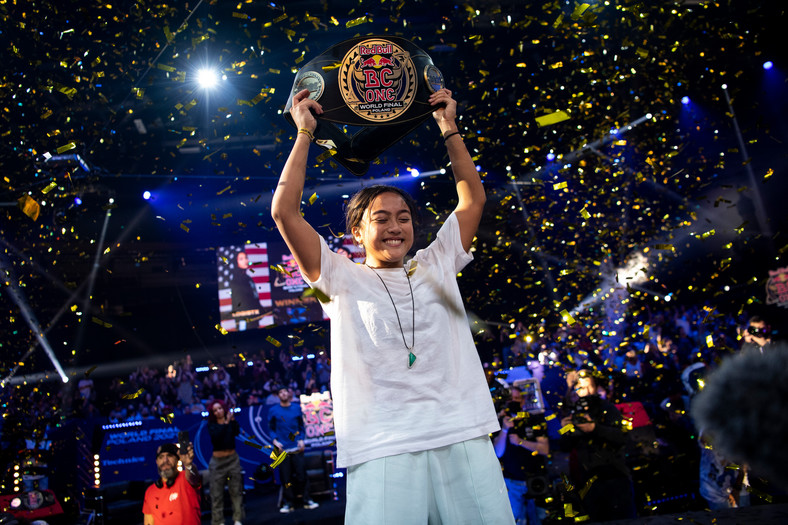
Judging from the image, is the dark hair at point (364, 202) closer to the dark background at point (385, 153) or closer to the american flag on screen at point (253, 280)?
the dark background at point (385, 153)

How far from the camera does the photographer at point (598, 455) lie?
188 inches

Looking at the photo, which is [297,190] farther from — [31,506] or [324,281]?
[31,506]

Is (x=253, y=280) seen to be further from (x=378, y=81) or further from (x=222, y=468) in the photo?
(x=378, y=81)

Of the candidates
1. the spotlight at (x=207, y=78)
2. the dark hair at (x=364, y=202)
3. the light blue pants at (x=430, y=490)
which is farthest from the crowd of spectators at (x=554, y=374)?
the spotlight at (x=207, y=78)

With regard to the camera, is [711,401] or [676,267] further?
[676,267]

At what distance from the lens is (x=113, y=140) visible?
10.1m

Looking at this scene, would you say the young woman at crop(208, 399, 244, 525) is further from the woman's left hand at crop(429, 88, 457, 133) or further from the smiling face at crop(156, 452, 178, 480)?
the woman's left hand at crop(429, 88, 457, 133)

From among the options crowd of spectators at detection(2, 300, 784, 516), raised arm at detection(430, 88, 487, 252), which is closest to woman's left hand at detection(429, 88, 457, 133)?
raised arm at detection(430, 88, 487, 252)

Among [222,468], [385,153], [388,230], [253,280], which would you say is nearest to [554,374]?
[222,468]

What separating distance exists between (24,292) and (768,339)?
13.9 m

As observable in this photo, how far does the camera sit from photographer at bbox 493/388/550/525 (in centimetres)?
494

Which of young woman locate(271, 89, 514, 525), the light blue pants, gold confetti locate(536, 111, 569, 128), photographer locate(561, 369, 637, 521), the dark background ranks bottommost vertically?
photographer locate(561, 369, 637, 521)

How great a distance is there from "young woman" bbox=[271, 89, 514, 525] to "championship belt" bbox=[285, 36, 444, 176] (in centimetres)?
27

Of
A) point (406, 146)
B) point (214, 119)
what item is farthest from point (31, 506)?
point (406, 146)
